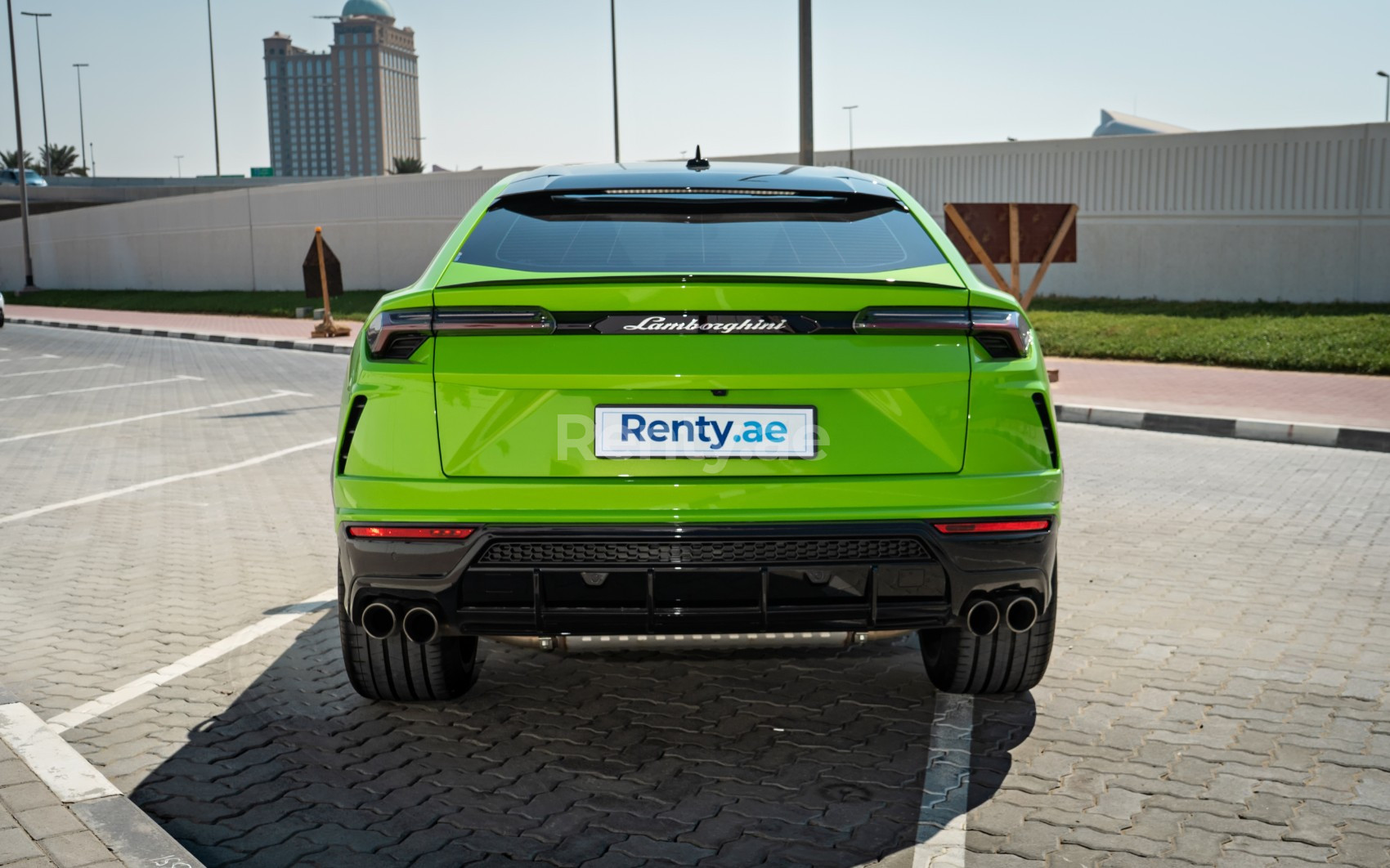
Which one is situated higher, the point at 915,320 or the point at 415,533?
the point at 915,320

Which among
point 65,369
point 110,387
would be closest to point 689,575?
point 110,387

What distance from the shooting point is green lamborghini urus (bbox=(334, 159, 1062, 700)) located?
11.4 feet

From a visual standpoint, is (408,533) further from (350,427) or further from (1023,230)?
(1023,230)

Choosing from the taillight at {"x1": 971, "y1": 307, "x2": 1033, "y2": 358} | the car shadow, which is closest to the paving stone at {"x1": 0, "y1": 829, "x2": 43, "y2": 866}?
the car shadow

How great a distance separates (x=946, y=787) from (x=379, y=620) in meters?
1.61

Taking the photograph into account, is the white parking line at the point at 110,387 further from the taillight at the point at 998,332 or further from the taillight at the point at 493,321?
the taillight at the point at 998,332

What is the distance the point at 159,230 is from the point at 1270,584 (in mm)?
48427

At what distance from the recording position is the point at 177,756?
13.2 ft

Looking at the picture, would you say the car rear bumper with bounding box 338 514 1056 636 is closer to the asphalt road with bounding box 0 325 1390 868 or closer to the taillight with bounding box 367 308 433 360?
the asphalt road with bounding box 0 325 1390 868

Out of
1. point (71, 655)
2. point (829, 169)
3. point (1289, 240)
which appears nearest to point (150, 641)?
point (71, 655)

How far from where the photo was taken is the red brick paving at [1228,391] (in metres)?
12.2

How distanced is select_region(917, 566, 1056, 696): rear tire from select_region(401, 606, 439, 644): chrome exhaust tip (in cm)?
158

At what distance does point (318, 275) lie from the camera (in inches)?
933

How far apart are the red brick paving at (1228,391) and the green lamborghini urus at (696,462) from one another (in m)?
9.02
